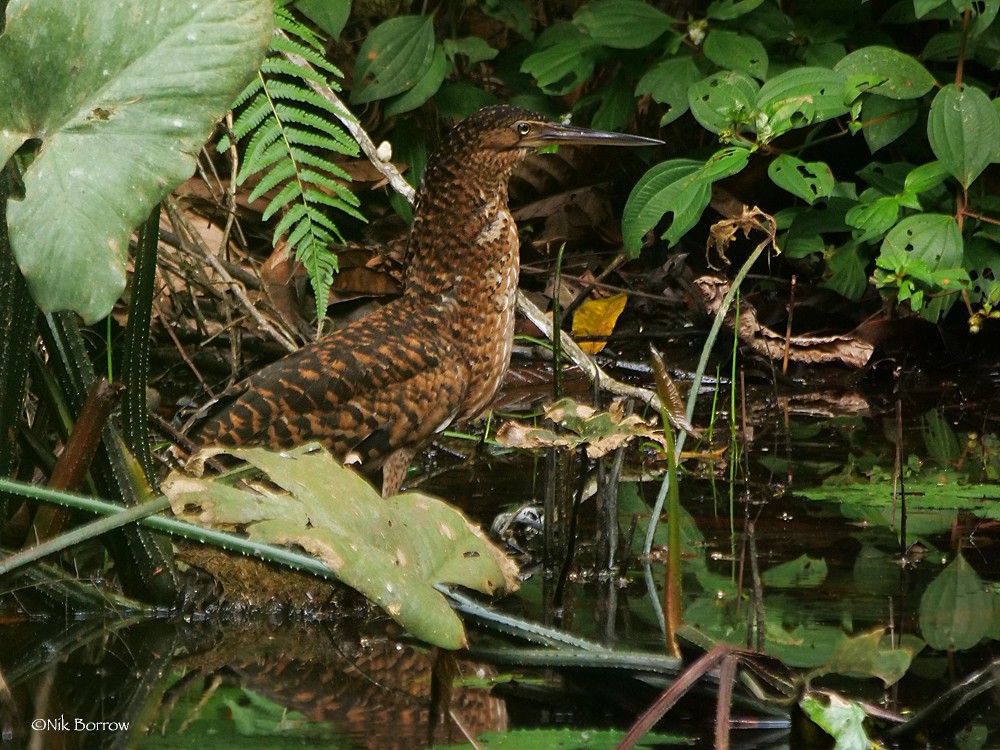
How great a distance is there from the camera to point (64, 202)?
2.71 meters

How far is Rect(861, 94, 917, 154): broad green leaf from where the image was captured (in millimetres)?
5730

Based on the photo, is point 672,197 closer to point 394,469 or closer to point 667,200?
point 667,200

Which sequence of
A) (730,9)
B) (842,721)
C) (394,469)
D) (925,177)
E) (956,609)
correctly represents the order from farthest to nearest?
(730,9), (925,177), (394,469), (956,609), (842,721)

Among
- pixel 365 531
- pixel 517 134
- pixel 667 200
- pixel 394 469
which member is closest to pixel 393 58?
pixel 667 200

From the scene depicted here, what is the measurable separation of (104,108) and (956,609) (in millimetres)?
2117

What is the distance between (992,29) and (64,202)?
4.34m

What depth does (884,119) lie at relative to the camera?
18.9 feet

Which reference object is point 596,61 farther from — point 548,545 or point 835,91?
point 548,545

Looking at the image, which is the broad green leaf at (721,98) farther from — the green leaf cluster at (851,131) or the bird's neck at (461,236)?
the bird's neck at (461,236)

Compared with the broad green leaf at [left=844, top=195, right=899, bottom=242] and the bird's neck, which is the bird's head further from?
the broad green leaf at [left=844, top=195, right=899, bottom=242]

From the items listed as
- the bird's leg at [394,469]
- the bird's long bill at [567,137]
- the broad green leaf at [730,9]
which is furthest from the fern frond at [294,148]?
the broad green leaf at [730,9]

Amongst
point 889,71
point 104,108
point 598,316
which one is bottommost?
point 598,316

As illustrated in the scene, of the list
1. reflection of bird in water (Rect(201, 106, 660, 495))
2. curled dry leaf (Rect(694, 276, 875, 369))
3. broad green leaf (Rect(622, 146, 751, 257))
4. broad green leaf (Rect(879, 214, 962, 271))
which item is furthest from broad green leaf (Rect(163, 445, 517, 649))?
curled dry leaf (Rect(694, 276, 875, 369))

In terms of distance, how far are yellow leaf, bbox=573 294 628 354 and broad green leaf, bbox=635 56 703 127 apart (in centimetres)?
87
